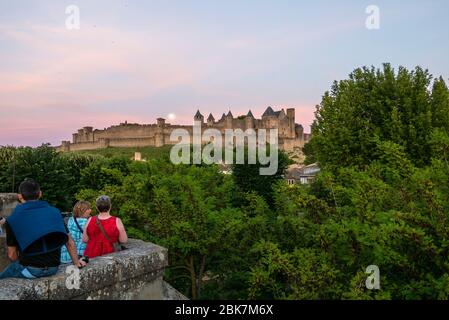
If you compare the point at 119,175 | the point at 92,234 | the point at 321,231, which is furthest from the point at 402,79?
the point at 92,234

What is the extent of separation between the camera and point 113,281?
534 cm

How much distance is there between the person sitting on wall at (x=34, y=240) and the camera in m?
4.94

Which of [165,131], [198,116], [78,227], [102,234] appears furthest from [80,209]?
[198,116]

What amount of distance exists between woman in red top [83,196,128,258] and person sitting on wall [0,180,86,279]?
1.22 m

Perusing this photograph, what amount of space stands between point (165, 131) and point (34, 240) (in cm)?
15352

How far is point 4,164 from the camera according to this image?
3070 cm

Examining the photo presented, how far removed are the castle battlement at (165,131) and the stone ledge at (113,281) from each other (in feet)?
477

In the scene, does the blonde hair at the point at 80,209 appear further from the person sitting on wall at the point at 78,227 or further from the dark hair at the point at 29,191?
the dark hair at the point at 29,191

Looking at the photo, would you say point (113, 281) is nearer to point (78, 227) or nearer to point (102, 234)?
point (102, 234)

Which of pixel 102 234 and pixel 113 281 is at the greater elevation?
pixel 102 234

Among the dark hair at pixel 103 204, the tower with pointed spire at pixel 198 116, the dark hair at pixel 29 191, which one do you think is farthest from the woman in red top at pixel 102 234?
the tower with pointed spire at pixel 198 116

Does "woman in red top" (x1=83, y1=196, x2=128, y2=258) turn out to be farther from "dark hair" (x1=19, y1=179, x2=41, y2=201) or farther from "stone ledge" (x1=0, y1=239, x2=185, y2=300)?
"dark hair" (x1=19, y1=179, x2=41, y2=201)

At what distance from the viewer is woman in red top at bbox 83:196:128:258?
20.9 feet

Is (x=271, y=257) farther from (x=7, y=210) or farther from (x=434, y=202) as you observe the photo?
(x=7, y=210)
